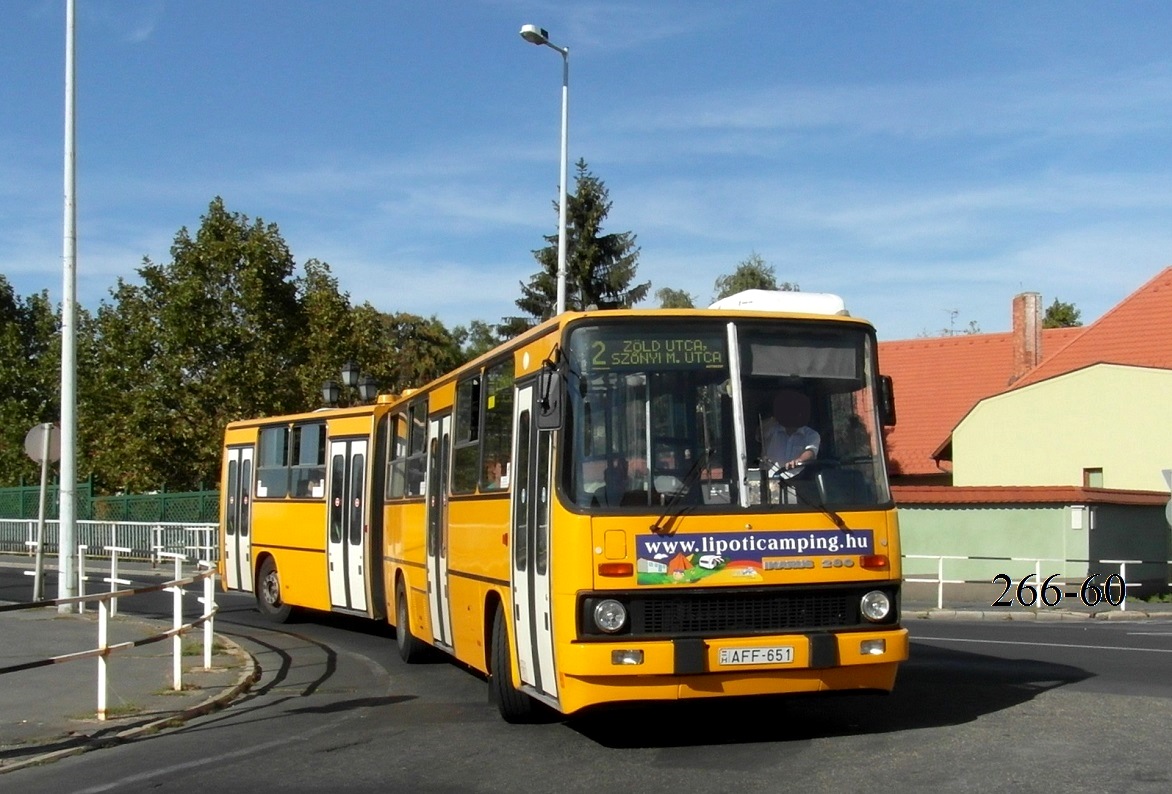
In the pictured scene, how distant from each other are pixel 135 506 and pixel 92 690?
28.6 meters

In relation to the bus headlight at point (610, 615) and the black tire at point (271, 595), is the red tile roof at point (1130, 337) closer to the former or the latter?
the black tire at point (271, 595)

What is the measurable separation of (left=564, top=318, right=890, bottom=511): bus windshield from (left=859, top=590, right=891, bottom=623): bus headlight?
586mm

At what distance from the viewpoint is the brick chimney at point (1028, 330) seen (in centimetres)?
4772

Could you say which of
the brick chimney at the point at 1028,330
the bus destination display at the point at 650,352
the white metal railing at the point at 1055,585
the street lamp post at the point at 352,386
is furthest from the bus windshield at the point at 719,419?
the brick chimney at the point at 1028,330

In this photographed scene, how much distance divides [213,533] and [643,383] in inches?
1058

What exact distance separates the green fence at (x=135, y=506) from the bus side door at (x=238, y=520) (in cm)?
1505

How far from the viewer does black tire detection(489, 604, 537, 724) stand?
10.6 metres

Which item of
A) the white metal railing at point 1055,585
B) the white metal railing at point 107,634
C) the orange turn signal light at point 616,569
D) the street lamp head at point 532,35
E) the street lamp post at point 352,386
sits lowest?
the white metal railing at point 1055,585

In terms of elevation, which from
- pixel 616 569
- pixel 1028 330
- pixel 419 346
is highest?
pixel 419 346

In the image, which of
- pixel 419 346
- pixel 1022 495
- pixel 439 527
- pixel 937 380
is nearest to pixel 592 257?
pixel 937 380

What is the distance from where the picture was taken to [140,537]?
37.9 metres

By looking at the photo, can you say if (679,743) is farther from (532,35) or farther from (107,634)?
(532,35)

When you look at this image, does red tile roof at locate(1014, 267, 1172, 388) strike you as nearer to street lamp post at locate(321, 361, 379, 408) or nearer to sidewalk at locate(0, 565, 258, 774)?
street lamp post at locate(321, 361, 379, 408)

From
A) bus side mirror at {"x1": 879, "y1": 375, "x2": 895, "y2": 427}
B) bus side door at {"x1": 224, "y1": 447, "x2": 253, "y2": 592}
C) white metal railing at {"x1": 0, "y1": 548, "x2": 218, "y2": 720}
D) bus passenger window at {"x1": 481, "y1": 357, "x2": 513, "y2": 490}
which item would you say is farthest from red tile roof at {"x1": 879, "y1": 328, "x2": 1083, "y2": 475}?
bus side mirror at {"x1": 879, "y1": 375, "x2": 895, "y2": 427}
